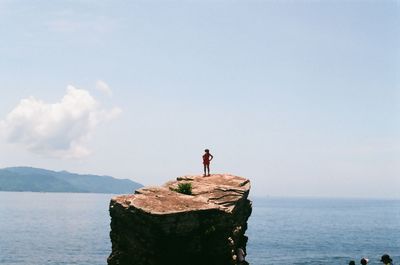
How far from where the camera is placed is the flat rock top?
→ 93.4 ft

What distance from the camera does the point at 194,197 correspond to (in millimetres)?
30812

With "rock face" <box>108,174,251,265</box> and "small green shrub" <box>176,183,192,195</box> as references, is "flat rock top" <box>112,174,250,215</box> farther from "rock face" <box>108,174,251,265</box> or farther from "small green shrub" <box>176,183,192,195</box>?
"small green shrub" <box>176,183,192,195</box>

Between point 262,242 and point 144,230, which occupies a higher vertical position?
point 144,230

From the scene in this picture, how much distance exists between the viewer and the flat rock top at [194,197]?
2847cm

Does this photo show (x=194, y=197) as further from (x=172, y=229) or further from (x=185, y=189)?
(x=172, y=229)

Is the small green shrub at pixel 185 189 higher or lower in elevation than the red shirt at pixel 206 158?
lower

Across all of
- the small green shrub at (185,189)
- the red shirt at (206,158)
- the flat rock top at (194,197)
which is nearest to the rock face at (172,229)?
the flat rock top at (194,197)

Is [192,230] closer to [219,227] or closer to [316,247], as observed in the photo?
[219,227]

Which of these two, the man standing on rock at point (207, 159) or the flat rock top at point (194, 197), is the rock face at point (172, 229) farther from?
the man standing on rock at point (207, 159)

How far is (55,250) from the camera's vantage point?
85.9 meters

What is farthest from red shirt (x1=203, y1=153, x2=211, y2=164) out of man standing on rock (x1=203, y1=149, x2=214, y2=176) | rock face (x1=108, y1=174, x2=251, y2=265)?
rock face (x1=108, y1=174, x2=251, y2=265)

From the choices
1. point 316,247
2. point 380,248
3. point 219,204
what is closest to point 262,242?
point 316,247

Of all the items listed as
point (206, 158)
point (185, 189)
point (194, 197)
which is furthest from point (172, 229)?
point (206, 158)

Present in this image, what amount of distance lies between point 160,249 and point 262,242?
3077 inches
